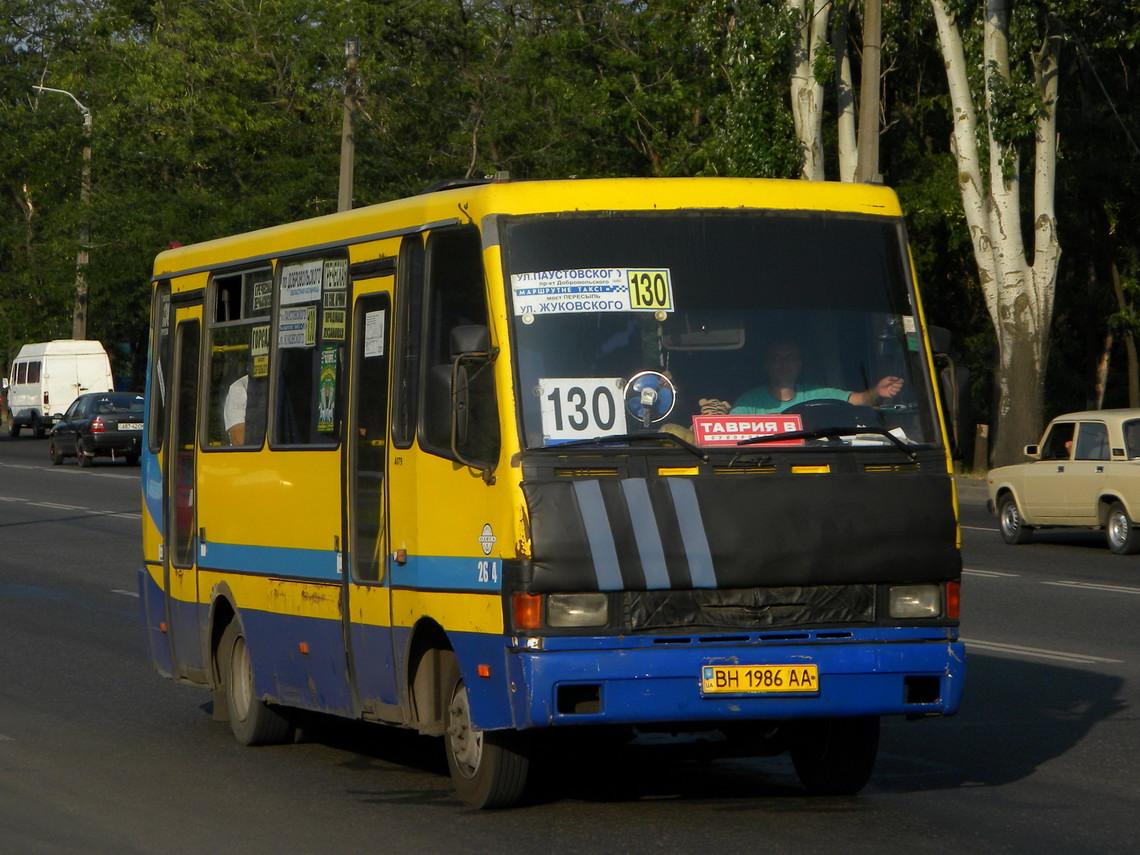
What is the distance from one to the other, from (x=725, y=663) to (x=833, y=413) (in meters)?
1.08

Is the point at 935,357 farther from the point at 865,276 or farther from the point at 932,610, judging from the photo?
the point at 932,610

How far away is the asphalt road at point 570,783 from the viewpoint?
710 centimetres

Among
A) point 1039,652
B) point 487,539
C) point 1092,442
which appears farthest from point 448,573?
point 1092,442

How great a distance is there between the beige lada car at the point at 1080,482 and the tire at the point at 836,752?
43.4 feet

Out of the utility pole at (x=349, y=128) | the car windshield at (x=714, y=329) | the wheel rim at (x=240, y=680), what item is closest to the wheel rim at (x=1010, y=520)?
the utility pole at (x=349, y=128)

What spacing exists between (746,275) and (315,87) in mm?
50214

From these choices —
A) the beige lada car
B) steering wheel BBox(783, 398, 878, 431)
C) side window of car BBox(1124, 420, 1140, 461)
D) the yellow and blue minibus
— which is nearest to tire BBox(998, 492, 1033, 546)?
the beige lada car

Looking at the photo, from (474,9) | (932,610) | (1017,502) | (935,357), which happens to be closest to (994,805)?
(932,610)

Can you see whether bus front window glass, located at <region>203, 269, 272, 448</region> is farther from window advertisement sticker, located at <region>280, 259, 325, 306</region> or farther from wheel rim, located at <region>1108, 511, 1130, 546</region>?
wheel rim, located at <region>1108, 511, 1130, 546</region>

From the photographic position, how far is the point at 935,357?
7840mm

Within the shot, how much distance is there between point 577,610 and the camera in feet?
22.8

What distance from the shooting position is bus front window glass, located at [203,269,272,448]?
9484mm

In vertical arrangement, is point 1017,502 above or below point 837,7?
below

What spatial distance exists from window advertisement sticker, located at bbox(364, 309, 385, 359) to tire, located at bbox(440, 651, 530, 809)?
52.7 inches
